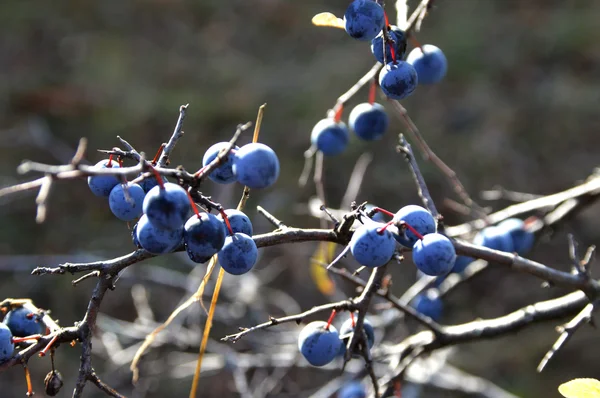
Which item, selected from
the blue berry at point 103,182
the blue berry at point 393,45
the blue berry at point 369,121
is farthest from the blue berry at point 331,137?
the blue berry at point 103,182

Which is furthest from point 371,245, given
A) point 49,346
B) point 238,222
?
point 49,346

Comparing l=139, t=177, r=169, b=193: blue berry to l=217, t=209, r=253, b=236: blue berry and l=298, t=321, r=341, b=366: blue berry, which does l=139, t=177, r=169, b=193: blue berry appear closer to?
l=217, t=209, r=253, b=236: blue berry

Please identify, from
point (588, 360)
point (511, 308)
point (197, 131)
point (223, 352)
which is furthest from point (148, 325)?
point (588, 360)

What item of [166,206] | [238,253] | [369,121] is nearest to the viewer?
[166,206]

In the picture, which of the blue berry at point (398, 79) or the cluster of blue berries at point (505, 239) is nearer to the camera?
the blue berry at point (398, 79)

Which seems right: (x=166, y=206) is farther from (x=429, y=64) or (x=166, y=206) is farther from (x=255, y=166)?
(x=429, y=64)

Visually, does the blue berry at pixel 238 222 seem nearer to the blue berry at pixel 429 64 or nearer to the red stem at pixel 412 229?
the red stem at pixel 412 229
